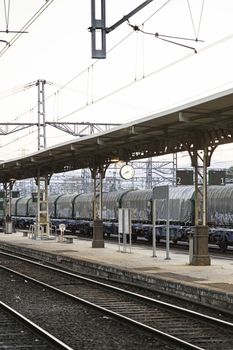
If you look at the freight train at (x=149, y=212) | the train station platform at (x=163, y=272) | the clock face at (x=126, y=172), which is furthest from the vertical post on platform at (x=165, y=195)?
the clock face at (x=126, y=172)

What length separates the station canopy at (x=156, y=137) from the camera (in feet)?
50.1

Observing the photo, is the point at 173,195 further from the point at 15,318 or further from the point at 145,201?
the point at 15,318

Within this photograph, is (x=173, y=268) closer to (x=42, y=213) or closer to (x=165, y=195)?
(x=165, y=195)

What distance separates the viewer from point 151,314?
36.8 feet

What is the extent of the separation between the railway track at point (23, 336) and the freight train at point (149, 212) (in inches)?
536

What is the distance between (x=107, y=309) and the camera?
1164cm

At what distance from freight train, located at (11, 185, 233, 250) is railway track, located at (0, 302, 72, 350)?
1363cm

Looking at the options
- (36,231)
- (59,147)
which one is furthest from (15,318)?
(36,231)

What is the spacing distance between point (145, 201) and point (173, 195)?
2.95 metres

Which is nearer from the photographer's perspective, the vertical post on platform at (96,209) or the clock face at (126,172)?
the clock face at (126,172)

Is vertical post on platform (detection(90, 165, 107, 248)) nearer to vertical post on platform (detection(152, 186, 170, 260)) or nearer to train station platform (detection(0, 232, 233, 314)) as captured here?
train station platform (detection(0, 232, 233, 314))

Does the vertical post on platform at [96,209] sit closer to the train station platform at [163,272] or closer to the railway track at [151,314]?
the train station platform at [163,272]

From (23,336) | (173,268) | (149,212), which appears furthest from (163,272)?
(149,212)

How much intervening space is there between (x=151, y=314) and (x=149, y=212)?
23721 millimetres
